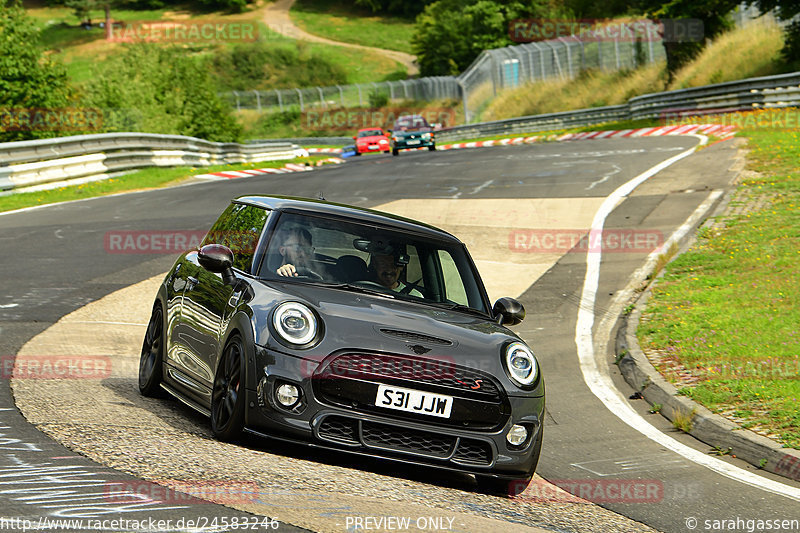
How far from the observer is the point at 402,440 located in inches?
232

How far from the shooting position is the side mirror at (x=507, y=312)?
7219 mm

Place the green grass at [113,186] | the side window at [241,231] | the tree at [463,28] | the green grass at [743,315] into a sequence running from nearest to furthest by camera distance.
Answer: the side window at [241,231]
the green grass at [743,315]
the green grass at [113,186]
the tree at [463,28]

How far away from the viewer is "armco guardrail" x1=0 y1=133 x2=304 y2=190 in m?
22.2

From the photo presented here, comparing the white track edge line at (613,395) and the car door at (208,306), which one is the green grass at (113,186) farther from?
the car door at (208,306)

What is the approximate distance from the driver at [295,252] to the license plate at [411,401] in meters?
1.27

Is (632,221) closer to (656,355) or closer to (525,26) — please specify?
(656,355)

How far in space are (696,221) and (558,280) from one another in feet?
12.6

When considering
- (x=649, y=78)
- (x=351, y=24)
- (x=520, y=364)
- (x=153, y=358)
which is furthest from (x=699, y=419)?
(x=351, y=24)

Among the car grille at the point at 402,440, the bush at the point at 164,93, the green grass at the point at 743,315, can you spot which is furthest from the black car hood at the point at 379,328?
A: the bush at the point at 164,93

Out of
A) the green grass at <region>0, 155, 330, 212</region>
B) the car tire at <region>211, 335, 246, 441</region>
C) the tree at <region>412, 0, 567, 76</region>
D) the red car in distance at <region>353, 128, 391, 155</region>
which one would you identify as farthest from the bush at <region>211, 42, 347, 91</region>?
the car tire at <region>211, 335, 246, 441</region>

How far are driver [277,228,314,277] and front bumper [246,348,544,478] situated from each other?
42.4 inches

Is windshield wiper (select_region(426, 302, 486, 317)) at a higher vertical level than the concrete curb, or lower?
higher

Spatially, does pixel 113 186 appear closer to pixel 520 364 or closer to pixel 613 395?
pixel 613 395

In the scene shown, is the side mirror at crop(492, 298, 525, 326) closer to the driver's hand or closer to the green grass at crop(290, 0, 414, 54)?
the driver's hand
